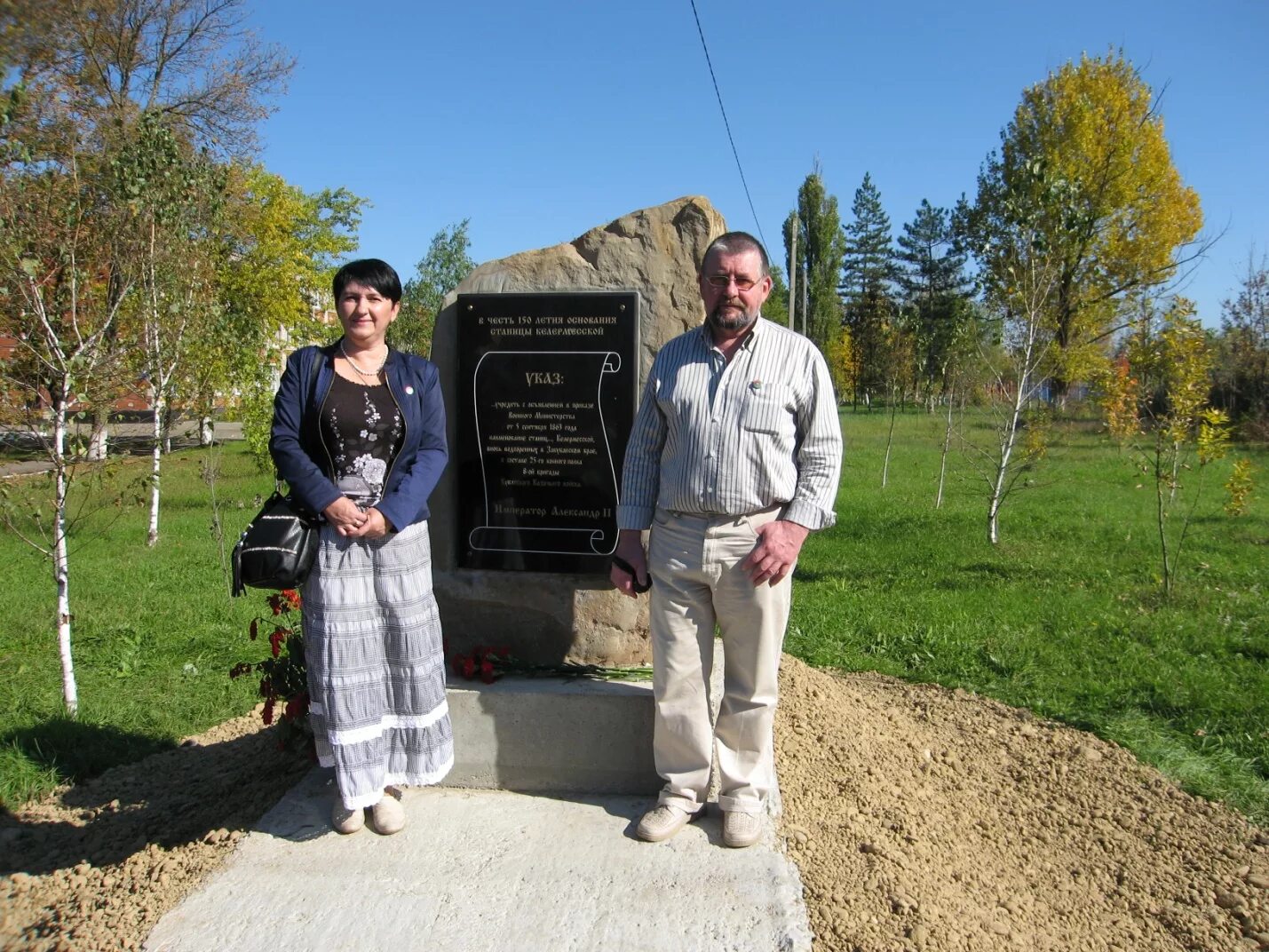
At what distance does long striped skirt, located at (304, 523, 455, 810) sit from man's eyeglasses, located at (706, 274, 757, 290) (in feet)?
4.23

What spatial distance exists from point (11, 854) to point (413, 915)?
6.59 feet

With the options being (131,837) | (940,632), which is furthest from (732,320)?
(940,632)

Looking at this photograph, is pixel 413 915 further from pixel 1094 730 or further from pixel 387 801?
pixel 1094 730

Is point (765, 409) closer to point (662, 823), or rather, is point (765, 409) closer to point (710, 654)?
point (710, 654)

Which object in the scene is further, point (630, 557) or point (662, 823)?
point (630, 557)

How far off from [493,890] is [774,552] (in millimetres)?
1357

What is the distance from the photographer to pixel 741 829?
305 cm

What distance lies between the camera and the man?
2.97 metres

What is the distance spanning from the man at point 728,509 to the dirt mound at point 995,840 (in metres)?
0.42

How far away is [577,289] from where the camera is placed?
3.96m

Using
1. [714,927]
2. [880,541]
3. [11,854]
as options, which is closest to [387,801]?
[714,927]

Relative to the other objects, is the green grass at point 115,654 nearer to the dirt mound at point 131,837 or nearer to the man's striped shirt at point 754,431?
the dirt mound at point 131,837

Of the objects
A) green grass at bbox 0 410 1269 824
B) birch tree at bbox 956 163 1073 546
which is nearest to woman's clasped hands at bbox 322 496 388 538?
green grass at bbox 0 410 1269 824

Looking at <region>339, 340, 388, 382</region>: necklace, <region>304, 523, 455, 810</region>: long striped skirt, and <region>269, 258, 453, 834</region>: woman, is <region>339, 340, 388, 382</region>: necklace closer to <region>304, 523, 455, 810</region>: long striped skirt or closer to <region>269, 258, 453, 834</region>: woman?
<region>269, 258, 453, 834</region>: woman
